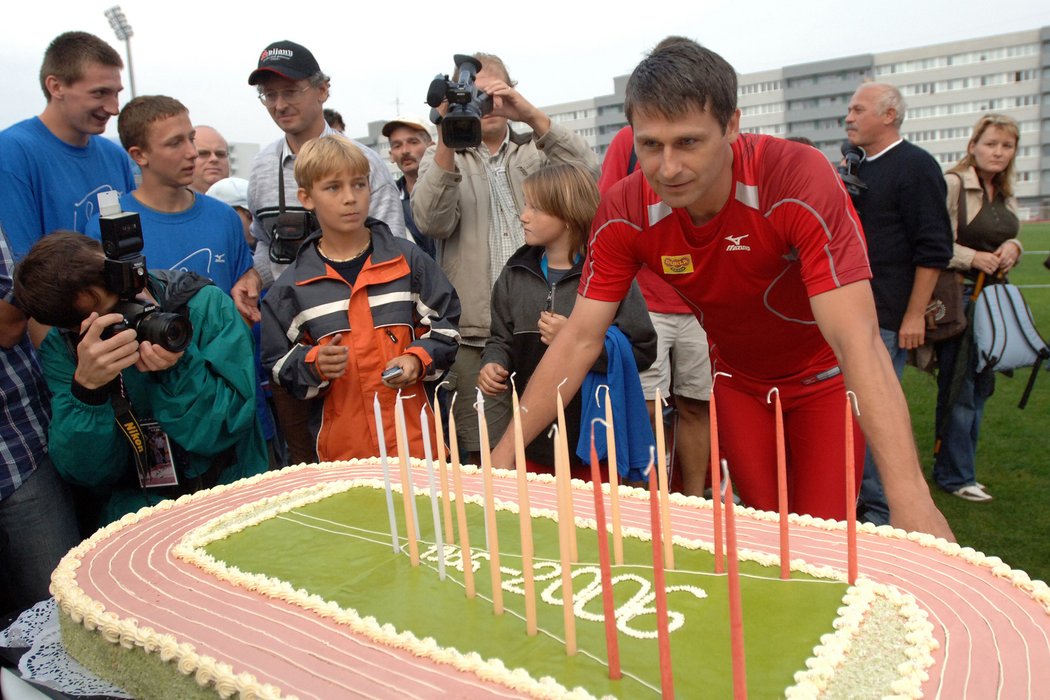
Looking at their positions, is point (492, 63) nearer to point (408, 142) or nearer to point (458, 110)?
point (458, 110)

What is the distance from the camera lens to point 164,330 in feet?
8.73

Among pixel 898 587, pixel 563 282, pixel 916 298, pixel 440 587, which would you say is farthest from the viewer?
pixel 916 298

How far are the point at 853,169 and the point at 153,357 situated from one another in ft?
13.0

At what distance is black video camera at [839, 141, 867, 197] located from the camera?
457cm

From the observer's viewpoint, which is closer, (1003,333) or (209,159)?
(1003,333)

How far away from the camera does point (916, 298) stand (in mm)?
4625

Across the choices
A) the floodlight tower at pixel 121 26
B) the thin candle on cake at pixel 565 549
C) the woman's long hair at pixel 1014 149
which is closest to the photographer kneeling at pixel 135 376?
the thin candle on cake at pixel 565 549

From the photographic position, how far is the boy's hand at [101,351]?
8.52 ft

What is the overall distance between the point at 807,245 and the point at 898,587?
96 centimetres

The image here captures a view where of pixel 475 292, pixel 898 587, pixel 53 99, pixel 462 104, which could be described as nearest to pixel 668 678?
pixel 898 587

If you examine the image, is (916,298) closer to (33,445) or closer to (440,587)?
(440,587)

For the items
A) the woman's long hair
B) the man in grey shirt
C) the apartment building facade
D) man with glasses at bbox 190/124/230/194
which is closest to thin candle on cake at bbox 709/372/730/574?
the man in grey shirt

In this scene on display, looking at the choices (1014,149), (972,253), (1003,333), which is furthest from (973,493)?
(1014,149)

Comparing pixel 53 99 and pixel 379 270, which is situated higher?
pixel 53 99
